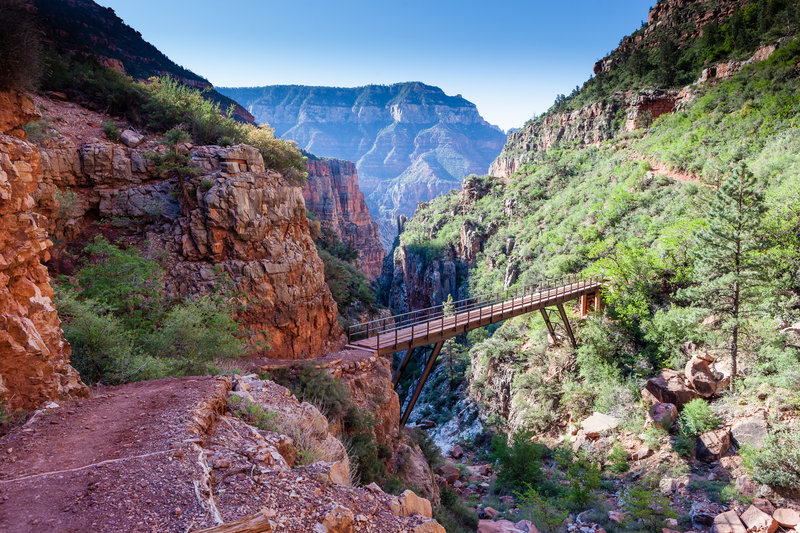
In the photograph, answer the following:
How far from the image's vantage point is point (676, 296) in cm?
1545

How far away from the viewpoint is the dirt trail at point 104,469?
121 inches

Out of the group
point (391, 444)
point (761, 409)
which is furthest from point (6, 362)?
point (761, 409)

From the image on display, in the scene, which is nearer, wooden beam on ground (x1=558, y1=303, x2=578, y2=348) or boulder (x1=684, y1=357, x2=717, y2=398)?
boulder (x1=684, y1=357, x2=717, y2=398)

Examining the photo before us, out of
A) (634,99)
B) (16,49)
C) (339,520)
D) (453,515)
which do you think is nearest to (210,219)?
(16,49)

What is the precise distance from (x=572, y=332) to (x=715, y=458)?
10.1 meters

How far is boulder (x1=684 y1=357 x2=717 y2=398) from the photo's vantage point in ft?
42.4

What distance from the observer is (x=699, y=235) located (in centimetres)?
1325

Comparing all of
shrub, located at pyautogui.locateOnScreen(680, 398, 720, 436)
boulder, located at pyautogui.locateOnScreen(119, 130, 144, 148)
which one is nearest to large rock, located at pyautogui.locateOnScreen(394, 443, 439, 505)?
shrub, located at pyautogui.locateOnScreen(680, 398, 720, 436)

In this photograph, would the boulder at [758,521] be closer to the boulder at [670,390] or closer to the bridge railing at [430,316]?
the boulder at [670,390]

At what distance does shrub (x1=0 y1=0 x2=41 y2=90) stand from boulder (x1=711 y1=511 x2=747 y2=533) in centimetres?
1671

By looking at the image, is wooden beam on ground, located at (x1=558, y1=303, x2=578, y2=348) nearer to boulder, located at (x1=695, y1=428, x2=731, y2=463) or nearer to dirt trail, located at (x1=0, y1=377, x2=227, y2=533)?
boulder, located at (x1=695, y1=428, x2=731, y2=463)

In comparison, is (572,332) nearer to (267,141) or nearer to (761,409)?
(761,409)

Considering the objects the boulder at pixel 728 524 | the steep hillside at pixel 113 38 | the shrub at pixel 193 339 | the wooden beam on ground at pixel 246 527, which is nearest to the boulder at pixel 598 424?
the boulder at pixel 728 524

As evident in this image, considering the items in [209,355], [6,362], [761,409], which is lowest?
[761,409]
